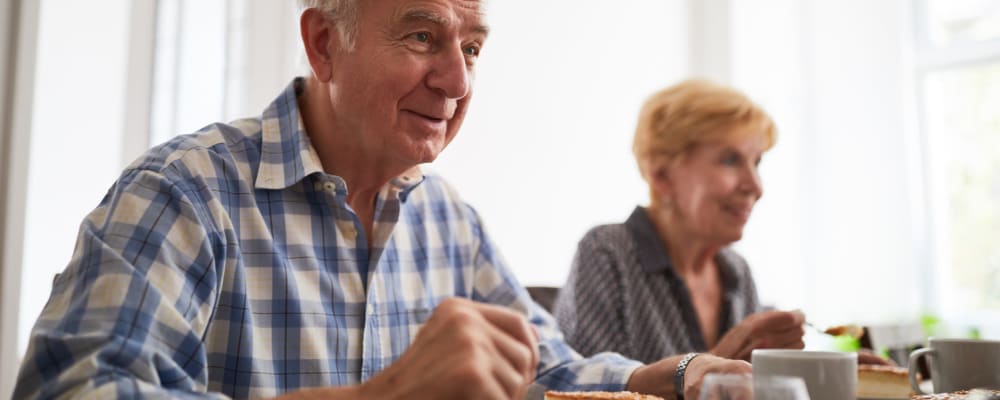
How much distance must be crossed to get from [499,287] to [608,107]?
196 cm

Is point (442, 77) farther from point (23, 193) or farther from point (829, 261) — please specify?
point (829, 261)

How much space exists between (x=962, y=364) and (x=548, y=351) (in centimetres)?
56

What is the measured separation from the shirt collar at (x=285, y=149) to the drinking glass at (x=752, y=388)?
2.05 feet

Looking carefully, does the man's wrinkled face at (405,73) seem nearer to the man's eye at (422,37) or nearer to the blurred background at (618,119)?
the man's eye at (422,37)

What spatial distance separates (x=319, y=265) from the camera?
3.54 feet

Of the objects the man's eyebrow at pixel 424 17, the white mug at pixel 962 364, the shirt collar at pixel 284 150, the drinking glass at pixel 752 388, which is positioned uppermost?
the man's eyebrow at pixel 424 17

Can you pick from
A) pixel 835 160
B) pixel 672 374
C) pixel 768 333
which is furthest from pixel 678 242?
pixel 835 160

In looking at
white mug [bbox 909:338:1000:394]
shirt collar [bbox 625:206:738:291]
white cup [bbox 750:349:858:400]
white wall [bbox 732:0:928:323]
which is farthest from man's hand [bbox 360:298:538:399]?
white wall [bbox 732:0:928:323]

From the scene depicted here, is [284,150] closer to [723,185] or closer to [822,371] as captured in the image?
[822,371]

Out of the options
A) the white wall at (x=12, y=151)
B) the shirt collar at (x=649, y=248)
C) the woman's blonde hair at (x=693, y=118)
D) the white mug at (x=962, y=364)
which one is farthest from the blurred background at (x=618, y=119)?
the white mug at (x=962, y=364)

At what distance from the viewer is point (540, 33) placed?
2826mm

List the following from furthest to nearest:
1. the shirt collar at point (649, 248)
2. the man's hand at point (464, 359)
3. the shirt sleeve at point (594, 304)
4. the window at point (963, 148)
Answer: the window at point (963, 148)
the shirt collar at point (649, 248)
the shirt sleeve at point (594, 304)
the man's hand at point (464, 359)

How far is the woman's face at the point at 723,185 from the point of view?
1.88 metres

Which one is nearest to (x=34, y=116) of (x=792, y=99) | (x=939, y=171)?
(x=792, y=99)
